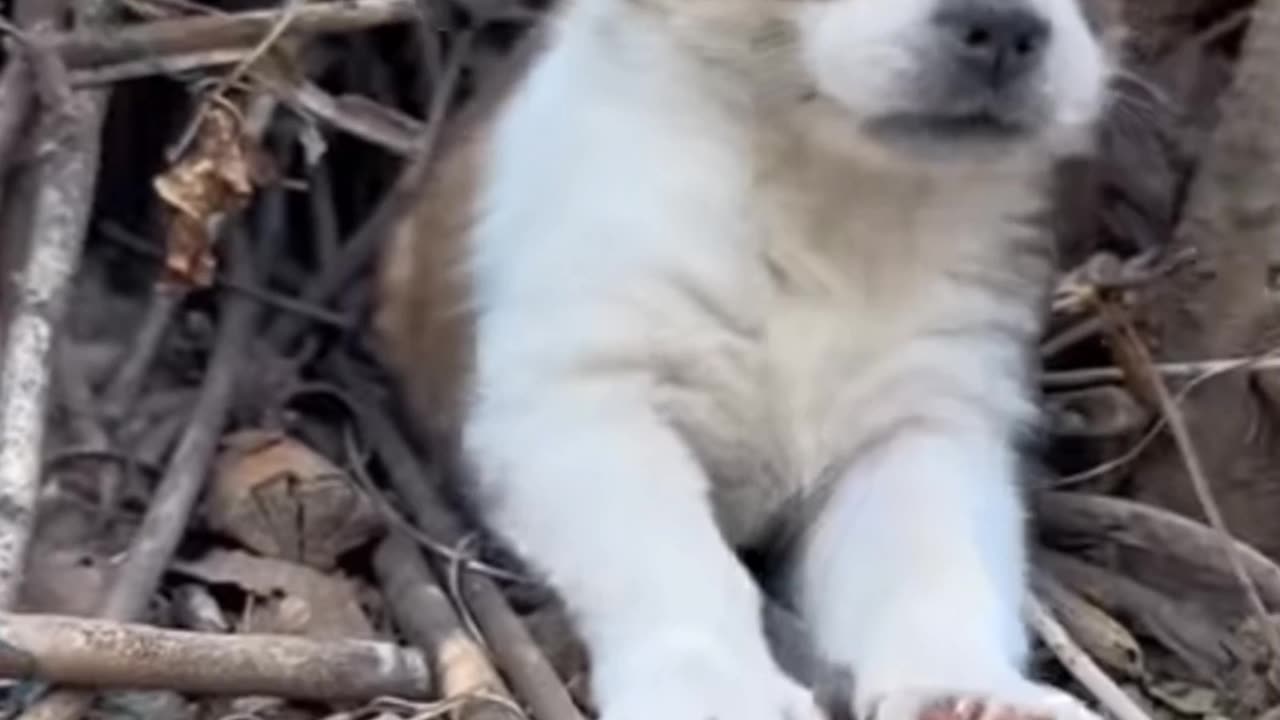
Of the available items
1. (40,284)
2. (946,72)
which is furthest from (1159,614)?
(40,284)

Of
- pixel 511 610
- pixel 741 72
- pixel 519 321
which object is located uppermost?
pixel 741 72

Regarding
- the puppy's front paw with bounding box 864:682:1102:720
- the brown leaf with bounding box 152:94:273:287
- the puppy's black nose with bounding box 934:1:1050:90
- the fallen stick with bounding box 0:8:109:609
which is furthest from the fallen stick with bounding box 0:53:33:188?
the puppy's front paw with bounding box 864:682:1102:720

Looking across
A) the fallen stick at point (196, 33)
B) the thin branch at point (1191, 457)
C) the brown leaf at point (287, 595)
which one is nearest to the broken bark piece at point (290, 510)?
the brown leaf at point (287, 595)

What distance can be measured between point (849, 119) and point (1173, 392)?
394 mm

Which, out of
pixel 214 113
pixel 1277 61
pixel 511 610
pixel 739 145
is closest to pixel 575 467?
pixel 511 610

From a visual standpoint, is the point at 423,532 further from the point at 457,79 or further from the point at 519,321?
the point at 457,79

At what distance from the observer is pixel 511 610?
2.36 meters

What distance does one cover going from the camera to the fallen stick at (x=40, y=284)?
2250 millimetres

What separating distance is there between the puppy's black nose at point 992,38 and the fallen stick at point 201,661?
0.58 metres

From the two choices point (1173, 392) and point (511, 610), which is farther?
point (1173, 392)

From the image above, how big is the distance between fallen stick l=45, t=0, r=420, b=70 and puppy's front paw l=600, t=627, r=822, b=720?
0.73 m

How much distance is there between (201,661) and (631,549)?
33 cm

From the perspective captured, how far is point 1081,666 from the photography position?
2.24m

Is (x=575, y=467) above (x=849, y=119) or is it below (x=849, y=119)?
below
